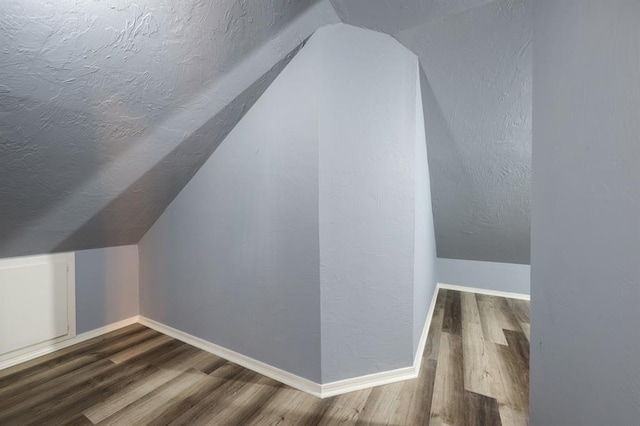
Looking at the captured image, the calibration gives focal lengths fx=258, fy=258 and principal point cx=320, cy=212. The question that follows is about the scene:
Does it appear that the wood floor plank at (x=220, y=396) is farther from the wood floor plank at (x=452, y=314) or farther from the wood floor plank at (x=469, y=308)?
the wood floor plank at (x=469, y=308)

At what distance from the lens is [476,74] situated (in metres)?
1.44

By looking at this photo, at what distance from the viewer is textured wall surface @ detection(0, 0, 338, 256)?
0.93m

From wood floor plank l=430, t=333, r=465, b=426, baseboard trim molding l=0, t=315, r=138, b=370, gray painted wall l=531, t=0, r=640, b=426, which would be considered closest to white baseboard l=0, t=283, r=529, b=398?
baseboard trim molding l=0, t=315, r=138, b=370

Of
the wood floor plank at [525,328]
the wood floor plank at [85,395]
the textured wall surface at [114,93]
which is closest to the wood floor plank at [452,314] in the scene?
the wood floor plank at [525,328]

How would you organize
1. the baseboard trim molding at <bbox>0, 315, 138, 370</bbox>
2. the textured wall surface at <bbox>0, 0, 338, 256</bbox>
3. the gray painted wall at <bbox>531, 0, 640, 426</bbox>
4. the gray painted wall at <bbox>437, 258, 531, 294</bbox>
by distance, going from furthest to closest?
the gray painted wall at <bbox>437, 258, 531, 294</bbox>
the baseboard trim molding at <bbox>0, 315, 138, 370</bbox>
the textured wall surface at <bbox>0, 0, 338, 256</bbox>
the gray painted wall at <bbox>531, 0, 640, 426</bbox>

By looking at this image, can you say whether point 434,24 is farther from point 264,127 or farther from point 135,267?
point 135,267

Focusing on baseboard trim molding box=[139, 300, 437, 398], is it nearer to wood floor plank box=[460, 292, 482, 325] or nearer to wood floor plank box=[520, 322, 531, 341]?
wood floor plank box=[460, 292, 482, 325]

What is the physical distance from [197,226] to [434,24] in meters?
1.93

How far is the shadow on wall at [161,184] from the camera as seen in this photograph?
1528mm

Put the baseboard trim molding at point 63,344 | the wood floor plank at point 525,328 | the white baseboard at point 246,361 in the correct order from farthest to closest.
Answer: the wood floor plank at point 525,328, the baseboard trim molding at point 63,344, the white baseboard at point 246,361

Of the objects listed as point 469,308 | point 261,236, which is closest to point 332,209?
point 261,236

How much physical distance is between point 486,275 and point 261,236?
117 inches

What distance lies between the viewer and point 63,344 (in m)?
1.95

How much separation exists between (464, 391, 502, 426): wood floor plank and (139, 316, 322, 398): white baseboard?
2.52 ft
